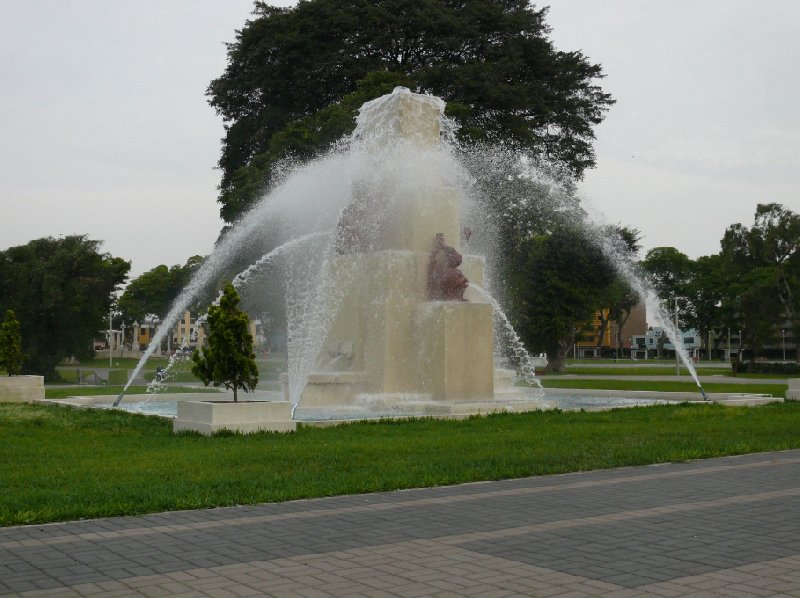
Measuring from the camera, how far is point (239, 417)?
43.9ft

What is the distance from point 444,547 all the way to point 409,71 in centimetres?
3472

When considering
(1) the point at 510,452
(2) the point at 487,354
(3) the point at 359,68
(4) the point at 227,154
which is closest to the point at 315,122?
(3) the point at 359,68

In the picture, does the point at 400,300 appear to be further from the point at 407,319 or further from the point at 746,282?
the point at 746,282

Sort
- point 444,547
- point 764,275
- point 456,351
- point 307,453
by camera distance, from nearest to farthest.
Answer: point 444,547, point 307,453, point 456,351, point 764,275

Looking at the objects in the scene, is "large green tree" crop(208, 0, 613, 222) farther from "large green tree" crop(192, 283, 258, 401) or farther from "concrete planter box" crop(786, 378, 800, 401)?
"large green tree" crop(192, 283, 258, 401)

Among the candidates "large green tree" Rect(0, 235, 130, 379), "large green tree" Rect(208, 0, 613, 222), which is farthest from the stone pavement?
"large green tree" Rect(0, 235, 130, 379)

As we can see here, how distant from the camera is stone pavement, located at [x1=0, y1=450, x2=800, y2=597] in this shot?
5.48 m

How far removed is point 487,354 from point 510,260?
2811cm

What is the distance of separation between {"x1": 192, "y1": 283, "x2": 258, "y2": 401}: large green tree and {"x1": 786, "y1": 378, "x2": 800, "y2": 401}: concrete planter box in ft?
44.8

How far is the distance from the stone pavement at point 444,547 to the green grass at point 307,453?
0.58 m

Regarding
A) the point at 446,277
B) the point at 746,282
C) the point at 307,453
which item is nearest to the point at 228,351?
the point at 307,453

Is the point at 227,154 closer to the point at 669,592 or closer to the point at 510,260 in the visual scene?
the point at 510,260

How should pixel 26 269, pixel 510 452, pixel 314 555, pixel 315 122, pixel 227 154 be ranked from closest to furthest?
pixel 314 555 < pixel 510 452 < pixel 315 122 < pixel 26 269 < pixel 227 154

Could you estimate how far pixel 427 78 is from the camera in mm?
37156
